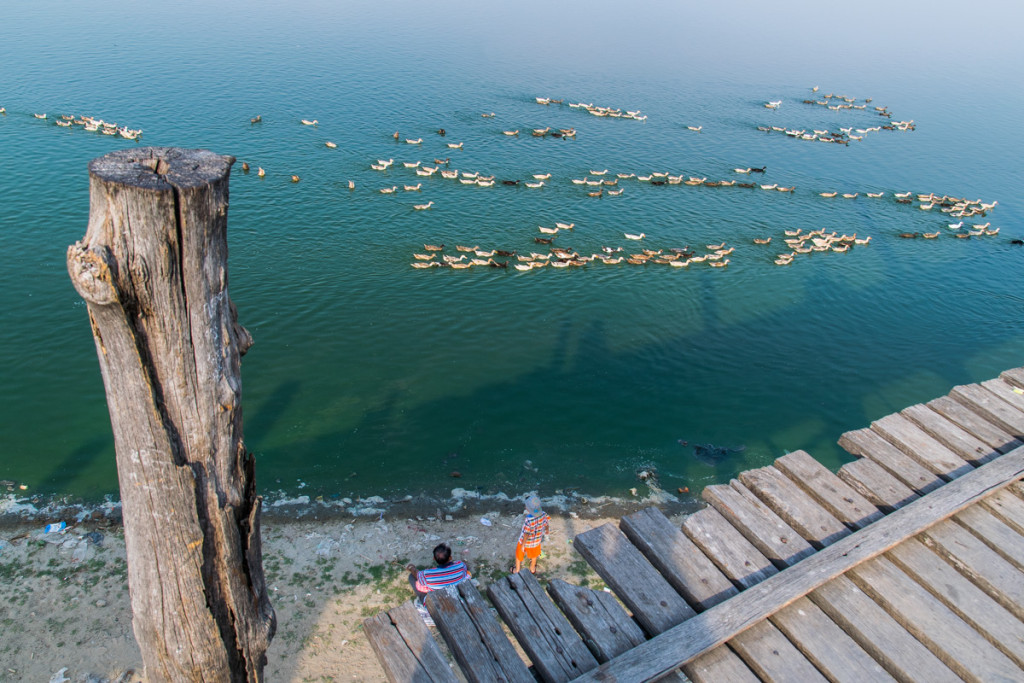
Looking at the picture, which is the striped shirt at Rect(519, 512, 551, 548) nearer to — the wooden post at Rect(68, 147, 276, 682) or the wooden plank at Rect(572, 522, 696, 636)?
the wooden plank at Rect(572, 522, 696, 636)

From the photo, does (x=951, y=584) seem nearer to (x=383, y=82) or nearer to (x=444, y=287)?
(x=444, y=287)

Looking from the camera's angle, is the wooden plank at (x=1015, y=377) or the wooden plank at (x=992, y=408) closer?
the wooden plank at (x=992, y=408)

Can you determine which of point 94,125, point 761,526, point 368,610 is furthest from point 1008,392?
point 94,125

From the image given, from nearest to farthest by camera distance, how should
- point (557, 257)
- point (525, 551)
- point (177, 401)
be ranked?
point (177, 401)
point (525, 551)
point (557, 257)

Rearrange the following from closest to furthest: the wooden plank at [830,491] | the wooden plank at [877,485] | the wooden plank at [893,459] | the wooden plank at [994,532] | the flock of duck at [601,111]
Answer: the wooden plank at [994,532], the wooden plank at [830,491], the wooden plank at [877,485], the wooden plank at [893,459], the flock of duck at [601,111]

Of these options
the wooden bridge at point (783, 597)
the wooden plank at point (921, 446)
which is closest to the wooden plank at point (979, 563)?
the wooden bridge at point (783, 597)

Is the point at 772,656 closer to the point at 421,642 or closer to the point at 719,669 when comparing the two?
the point at 719,669

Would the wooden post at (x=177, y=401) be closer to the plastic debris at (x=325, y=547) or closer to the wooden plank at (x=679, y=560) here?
the wooden plank at (x=679, y=560)
